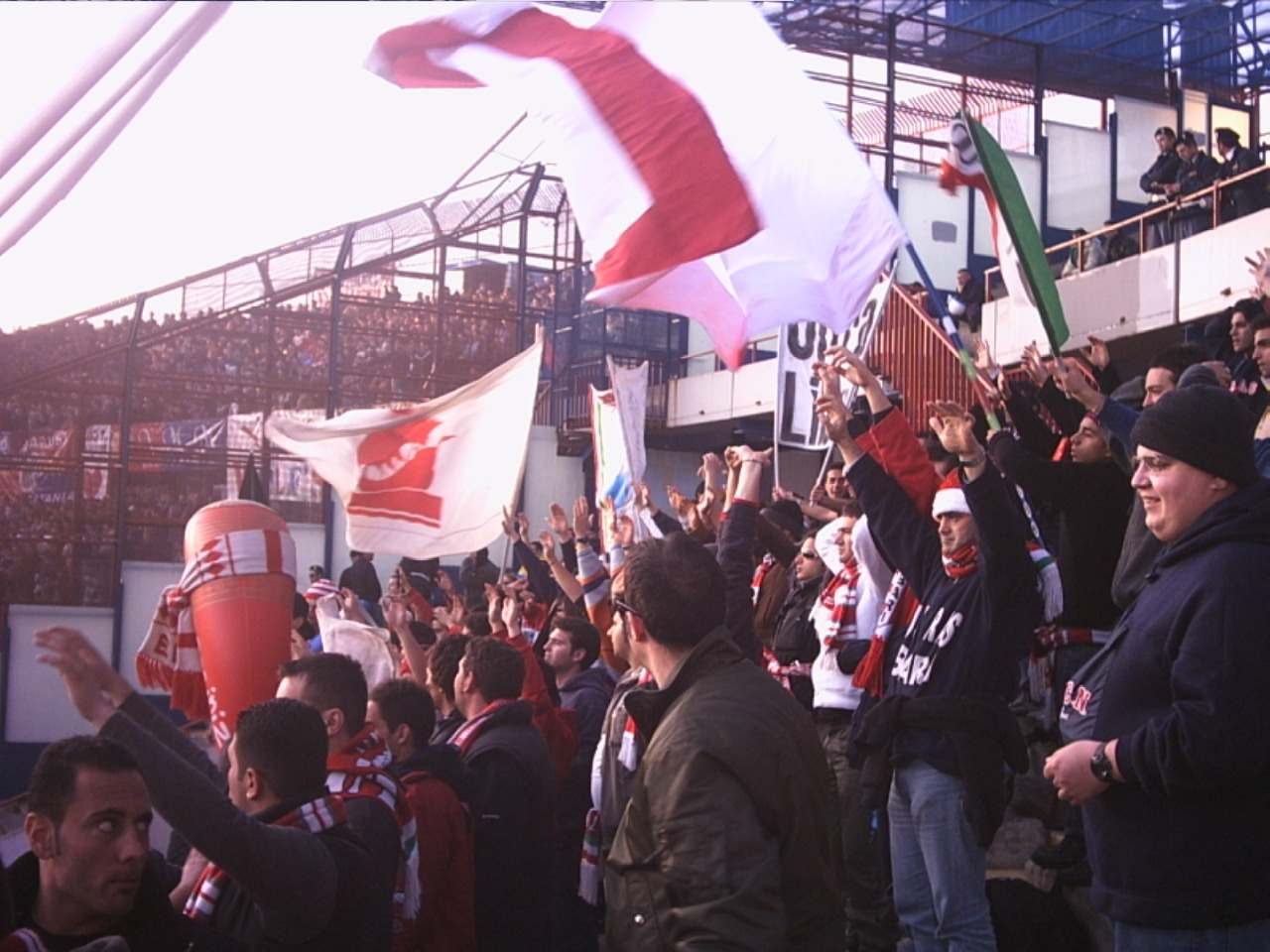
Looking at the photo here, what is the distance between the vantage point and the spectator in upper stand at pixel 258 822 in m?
3.38

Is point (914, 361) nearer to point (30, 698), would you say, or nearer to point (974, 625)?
point (30, 698)

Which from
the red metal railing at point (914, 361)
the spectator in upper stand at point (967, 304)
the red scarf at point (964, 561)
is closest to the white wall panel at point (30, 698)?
the red metal railing at point (914, 361)

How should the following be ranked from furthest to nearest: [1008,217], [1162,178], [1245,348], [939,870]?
[1162,178], [1245,348], [1008,217], [939,870]

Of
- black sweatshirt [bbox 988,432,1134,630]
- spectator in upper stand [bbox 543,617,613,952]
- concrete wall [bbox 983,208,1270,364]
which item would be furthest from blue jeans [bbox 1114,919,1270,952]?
concrete wall [bbox 983,208,1270,364]

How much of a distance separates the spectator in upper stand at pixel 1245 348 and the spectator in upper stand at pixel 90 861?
5057 millimetres

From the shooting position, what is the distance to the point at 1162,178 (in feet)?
55.3

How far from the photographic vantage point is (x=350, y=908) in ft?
12.6

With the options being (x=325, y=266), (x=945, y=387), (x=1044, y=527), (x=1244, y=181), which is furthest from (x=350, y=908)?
(x=325, y=266)

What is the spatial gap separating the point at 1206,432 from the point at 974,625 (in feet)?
5.86

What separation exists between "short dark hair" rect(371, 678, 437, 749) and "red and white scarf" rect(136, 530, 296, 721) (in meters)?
1.24

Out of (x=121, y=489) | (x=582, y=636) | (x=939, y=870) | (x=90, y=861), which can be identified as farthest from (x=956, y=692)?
(x=121, y=489)

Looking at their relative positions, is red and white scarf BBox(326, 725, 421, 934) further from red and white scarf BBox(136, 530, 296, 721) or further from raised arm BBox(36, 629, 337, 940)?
red and white scarf BBox(136, 530, 296, 721)

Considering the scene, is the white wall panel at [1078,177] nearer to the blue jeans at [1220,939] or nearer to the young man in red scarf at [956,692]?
the young man in red scarf at [956,692]

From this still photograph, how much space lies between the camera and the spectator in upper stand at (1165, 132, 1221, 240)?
16109 mm
